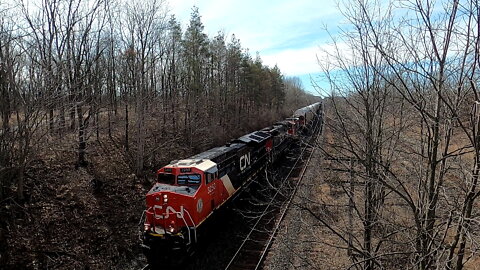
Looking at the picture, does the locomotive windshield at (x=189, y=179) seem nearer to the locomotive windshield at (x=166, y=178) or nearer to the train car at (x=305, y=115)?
the locomotive windshield at (x=166, y=178)

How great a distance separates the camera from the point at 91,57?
83.8ft

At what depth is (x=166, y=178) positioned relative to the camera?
1293cm

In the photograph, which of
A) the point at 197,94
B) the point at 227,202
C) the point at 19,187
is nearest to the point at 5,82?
the point at 19,187

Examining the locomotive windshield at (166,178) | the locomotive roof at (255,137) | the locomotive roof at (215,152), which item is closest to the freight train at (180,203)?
the locomotive windshield at (166,178)

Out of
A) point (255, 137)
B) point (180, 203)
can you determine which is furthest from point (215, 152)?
point (255, 137)

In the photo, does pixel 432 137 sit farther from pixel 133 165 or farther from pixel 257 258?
pixel 133 165

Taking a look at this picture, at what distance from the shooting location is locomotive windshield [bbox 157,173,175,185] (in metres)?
12.8

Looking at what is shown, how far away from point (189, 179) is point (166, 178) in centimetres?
99

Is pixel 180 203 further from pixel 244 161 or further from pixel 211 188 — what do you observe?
pixel 244 161

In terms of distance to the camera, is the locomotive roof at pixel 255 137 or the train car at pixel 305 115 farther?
the train car at pixel 305 115

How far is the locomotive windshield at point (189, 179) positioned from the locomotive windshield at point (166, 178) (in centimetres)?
27

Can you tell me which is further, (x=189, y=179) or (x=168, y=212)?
(x=189, y=179)

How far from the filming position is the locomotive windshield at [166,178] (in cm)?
1277

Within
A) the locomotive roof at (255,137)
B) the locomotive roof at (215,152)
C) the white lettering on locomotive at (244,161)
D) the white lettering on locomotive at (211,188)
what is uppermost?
the locomotive roof at (255,137)
